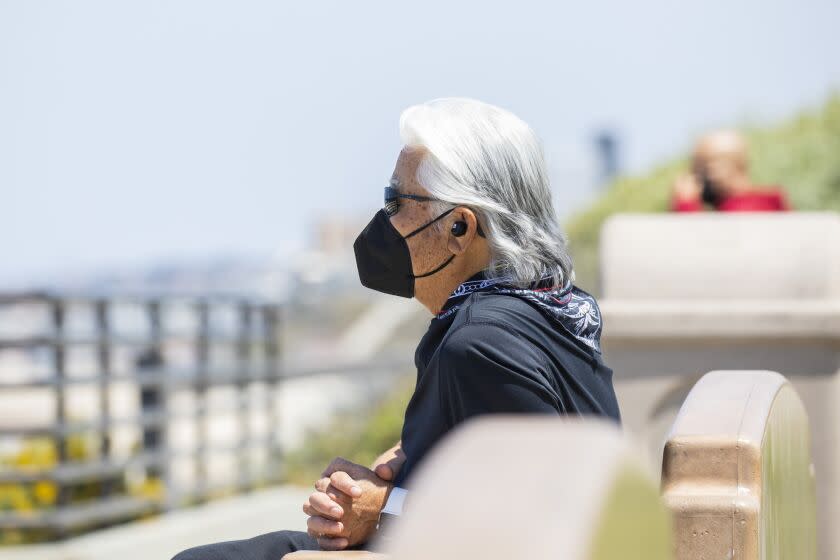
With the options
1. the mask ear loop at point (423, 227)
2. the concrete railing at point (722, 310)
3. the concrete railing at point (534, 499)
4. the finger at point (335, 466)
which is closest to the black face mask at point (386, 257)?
the mask ear loop at point (423, 227)

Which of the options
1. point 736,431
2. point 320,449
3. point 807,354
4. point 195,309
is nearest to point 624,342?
point 807,354

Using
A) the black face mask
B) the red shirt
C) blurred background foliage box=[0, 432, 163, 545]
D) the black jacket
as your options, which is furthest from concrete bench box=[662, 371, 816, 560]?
blurred background foliage box=[0, 432, 163, 545]

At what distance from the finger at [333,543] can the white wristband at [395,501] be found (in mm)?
104

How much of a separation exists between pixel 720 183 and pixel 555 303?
392cm

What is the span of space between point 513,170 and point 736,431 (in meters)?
0.69

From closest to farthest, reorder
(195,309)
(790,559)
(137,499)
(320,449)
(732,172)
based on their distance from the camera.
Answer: (790,559) → (732,172) → (137,499) → (195,309) → (320,449)

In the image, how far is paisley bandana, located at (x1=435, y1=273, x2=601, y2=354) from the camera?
2.64 meters

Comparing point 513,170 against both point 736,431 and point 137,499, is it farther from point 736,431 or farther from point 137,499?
point 137,499

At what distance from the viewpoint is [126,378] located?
26.0 feet

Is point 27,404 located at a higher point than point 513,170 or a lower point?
lower

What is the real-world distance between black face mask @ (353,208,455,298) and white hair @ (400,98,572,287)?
6.3 inches

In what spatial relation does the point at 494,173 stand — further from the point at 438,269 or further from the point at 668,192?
the point at 668,192

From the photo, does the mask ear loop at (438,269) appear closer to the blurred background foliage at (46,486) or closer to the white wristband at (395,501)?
the white wristband at (395,501)

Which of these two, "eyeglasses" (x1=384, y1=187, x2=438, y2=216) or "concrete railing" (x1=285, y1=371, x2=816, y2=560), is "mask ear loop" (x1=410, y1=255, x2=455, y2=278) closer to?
"eyeglasses" (x1=384, y1=187, x2=438, y2=216)
